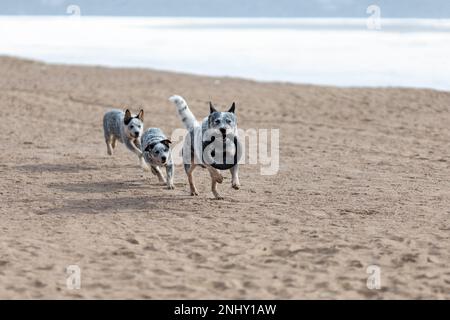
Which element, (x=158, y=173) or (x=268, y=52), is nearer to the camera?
(x=158, y=173)

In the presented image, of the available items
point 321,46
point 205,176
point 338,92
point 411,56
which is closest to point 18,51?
point 321,46

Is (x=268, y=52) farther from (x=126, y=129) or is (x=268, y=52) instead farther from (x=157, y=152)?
(x=157, y=152)

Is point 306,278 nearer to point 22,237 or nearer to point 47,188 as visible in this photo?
point 22,237

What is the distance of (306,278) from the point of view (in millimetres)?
8016

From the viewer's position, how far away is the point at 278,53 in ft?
137

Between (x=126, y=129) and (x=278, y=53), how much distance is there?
29054 millimetres

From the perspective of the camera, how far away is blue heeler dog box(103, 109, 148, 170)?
13.2 meters

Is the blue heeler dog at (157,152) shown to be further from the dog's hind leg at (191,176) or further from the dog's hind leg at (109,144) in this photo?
the dog's hind leg at (109,144)

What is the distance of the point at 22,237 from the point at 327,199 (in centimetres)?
431

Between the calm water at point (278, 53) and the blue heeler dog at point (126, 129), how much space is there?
1430 centimetres

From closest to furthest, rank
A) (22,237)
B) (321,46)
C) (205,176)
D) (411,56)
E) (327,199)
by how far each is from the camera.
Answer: (22,237) < (327,199) < (205,176) < (411,56) < (321,46)

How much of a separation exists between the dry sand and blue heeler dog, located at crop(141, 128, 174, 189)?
29cm

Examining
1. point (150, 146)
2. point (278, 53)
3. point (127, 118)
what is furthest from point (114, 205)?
point (278, 53)

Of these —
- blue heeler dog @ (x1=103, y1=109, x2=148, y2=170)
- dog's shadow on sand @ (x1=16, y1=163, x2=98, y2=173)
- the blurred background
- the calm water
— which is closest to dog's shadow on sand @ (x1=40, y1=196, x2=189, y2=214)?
blue heeler dog @ (x1=103, y1=109, x2=148, y2=170)
